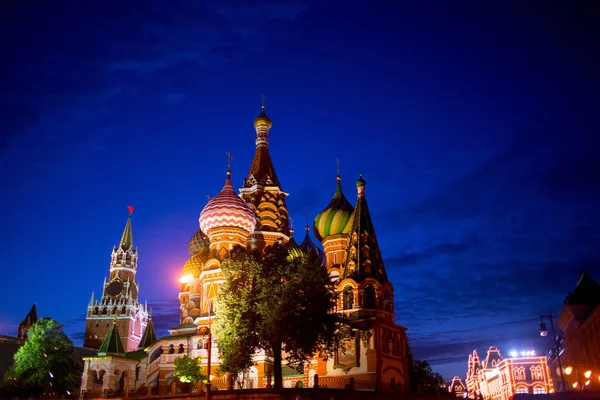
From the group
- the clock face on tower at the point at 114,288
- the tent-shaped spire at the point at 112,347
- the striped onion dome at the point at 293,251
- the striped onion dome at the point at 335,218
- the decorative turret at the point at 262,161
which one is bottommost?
the tent-shaped spire at the point at 112,347

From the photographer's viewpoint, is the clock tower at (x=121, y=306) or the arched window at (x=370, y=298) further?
the clock tower at (x=121, y=306)

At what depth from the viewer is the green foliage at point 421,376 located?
146ft

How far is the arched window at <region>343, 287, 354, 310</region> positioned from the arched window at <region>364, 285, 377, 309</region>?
107 centimetres

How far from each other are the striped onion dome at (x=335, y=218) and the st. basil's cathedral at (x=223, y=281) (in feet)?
0.31

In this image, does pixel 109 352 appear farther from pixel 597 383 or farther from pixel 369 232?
pixel 597 383

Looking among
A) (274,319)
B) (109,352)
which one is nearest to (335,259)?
(109,352)

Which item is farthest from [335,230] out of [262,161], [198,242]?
[198,242]

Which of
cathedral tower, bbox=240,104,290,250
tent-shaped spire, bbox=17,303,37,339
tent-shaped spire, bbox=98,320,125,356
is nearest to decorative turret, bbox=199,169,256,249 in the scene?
cathedral tower, bbox=240,104,290,250

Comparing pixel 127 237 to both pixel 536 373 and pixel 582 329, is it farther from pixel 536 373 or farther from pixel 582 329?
pixel 582 329

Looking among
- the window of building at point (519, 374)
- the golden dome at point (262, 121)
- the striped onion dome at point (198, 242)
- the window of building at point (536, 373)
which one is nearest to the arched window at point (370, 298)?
the striped onion dome at point (198, 242)

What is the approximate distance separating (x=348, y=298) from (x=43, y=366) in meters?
21.9

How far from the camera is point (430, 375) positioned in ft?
161

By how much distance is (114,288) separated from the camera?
323 feet

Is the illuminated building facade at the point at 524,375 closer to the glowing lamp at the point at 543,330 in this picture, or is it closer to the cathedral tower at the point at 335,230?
the cathedral tower at the point at 335,230
